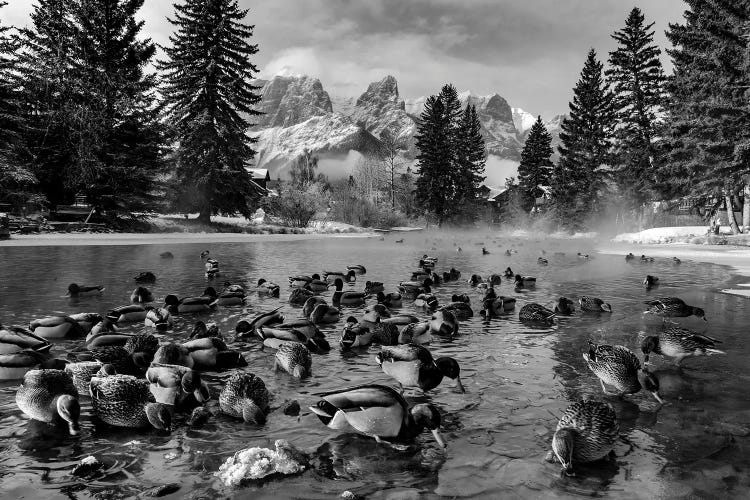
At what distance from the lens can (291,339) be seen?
277 inches

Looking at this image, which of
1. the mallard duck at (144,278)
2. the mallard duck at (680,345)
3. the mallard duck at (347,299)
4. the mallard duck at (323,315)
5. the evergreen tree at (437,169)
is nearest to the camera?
the mallard duck at (680,345)

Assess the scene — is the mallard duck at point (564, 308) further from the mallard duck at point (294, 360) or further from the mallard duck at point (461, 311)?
the mallard duck at point (294, 360)

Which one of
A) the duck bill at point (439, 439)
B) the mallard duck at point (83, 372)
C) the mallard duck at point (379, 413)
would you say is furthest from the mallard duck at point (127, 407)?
the duck bill at point (439, 439)

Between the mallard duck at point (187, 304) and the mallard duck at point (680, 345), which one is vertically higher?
the mallard duck at point (680, 345)

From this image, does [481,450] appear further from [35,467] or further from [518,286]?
[518,286]

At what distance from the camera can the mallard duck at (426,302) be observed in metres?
10.7

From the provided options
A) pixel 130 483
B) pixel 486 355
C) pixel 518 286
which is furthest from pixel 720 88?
pixel 130 483

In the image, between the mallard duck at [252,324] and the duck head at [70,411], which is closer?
the duck head at [70,411]

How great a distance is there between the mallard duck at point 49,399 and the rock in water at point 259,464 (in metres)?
1.69

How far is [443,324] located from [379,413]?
4432 mm

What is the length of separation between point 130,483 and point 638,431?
14.3 feet

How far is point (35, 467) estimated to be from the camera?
3.75 m

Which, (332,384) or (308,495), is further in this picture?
(332,384)

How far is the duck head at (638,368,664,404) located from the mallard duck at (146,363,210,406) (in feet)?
15.4
